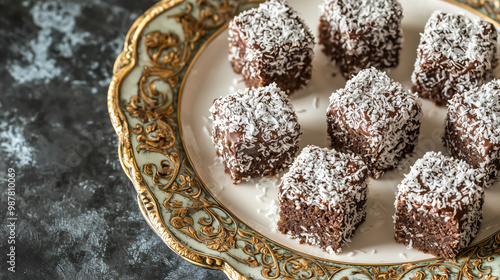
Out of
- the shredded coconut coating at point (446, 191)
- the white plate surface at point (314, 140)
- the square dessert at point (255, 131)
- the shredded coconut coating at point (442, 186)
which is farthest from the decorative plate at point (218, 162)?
the shredded coconut coating at point (442, 186)

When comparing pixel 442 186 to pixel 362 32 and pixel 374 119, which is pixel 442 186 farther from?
pixel 362 32

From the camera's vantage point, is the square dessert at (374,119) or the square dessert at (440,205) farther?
the square dessert at (374,119)

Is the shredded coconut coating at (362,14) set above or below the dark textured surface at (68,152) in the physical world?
above

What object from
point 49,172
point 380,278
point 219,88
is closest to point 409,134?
point 380,278

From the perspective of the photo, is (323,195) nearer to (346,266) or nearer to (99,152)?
(346,266)

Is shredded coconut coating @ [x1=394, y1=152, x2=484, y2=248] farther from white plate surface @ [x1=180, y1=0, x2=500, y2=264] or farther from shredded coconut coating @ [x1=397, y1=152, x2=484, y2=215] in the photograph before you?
white plate surface @ [x1=180, y1=0, x2=500, y2=264]

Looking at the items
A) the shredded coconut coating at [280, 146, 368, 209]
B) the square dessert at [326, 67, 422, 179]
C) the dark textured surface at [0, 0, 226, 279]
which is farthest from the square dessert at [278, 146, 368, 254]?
the dark textured surface at [0, 0, 226, 279]

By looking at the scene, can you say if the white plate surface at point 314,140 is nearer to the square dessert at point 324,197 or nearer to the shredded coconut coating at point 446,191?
the square dessert at point 324,197
